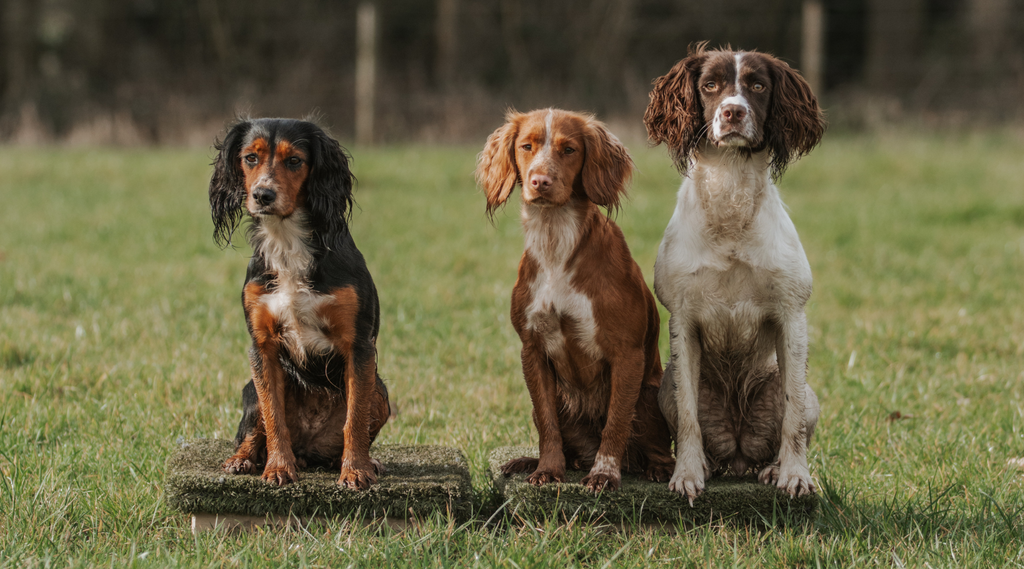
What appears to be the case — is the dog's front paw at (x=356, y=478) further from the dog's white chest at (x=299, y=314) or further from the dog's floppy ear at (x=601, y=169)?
the dog's floppy ear at (x=601, y=169)

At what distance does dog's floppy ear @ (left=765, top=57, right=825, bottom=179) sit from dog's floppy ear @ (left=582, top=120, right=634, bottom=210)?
1.87ft

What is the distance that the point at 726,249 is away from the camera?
3.53 metres

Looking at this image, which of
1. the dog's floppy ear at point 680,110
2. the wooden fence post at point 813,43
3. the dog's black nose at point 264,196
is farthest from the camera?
the wooden fence post at point 813,43

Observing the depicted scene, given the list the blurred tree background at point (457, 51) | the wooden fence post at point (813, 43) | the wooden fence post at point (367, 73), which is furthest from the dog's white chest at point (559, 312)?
the blurred tree background at point (457, 51)

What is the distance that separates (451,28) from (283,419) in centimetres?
1970

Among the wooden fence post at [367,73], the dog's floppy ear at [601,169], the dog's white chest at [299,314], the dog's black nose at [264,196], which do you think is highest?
the wooden fence post at [367,73]

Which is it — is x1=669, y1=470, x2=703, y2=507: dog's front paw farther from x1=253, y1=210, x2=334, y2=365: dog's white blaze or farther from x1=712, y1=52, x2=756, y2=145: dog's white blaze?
x1=253, y1=210, x2=334, y2=365: dog's white blaze

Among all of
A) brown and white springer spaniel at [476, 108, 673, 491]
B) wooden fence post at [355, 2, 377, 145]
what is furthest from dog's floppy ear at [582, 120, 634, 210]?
wooden fence post at [355, 2, 377, 145]

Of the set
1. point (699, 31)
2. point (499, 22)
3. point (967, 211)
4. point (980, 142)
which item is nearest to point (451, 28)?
point (499, 22)

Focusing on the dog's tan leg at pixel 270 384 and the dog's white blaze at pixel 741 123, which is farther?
the dog's tan leg at pixel 270 384

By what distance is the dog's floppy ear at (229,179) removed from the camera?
3533mm

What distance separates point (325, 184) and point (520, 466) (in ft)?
4.45

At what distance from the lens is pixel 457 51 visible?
882 inches

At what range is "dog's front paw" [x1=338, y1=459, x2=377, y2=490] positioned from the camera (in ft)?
11.4
